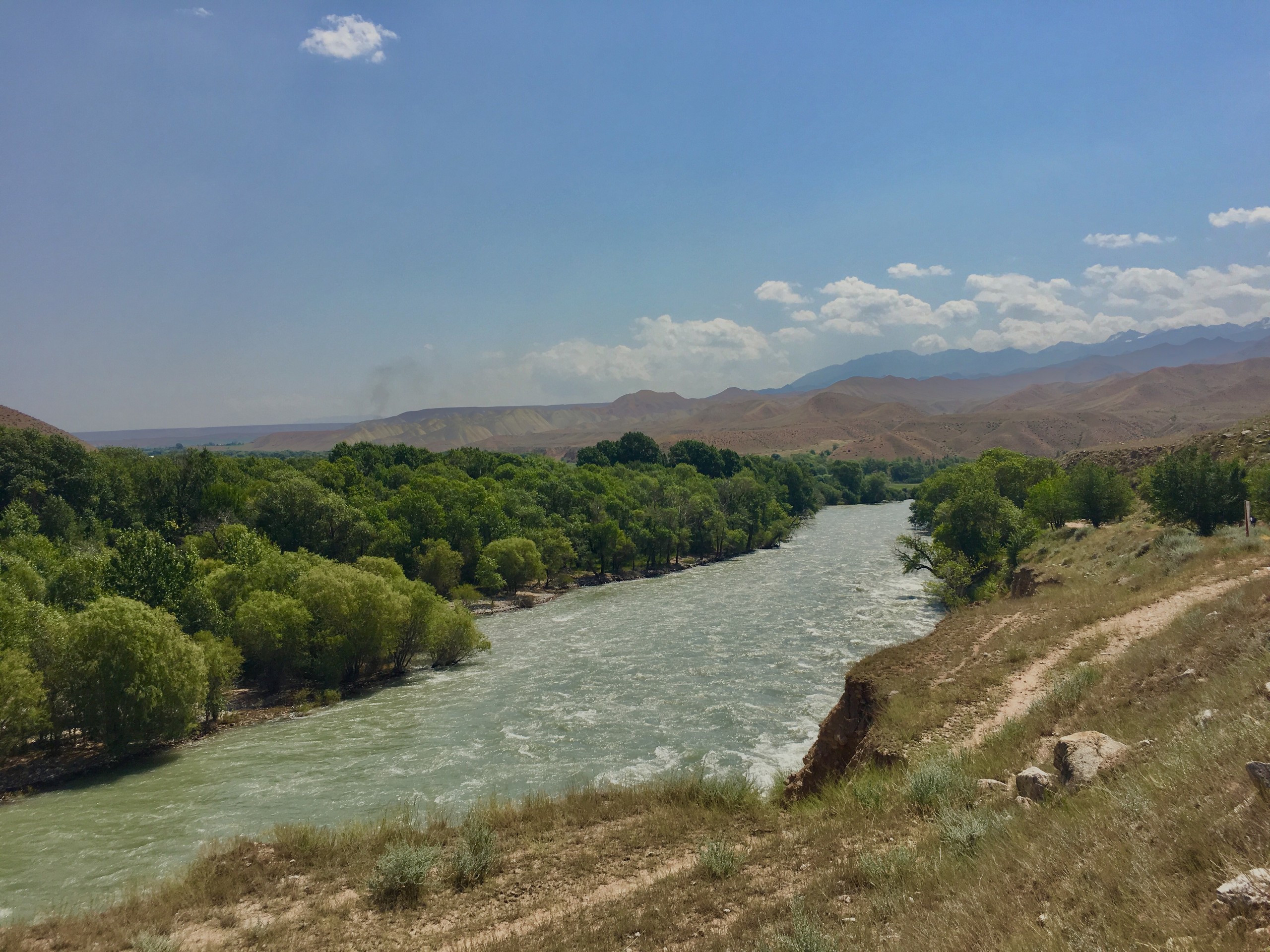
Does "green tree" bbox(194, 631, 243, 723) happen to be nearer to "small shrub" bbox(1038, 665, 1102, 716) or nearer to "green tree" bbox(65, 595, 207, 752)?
"green tree" bbox(65, 595, 207, 752)

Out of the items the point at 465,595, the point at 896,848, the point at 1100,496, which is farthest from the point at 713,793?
the point at 1100,496

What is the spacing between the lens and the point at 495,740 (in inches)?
890

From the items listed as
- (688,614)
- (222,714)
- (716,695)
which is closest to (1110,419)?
(688,614)

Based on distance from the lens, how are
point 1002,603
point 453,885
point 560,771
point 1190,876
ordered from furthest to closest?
point 1002,603 < point 560,771 < point 453,885 < point 1190,876

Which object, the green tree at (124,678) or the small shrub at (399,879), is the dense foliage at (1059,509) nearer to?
the small shrub at (399,879)

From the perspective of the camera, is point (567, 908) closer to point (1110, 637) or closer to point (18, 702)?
point (1110, 637)

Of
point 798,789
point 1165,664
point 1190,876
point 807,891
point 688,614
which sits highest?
point 1190,876

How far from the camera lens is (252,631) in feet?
96.0

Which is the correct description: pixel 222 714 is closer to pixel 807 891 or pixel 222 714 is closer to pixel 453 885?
pixel 453 885

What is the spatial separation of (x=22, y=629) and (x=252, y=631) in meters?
7.56

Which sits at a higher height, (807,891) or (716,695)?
(807,891)

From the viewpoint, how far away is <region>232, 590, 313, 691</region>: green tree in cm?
2930

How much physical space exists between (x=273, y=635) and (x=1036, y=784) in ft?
96.8

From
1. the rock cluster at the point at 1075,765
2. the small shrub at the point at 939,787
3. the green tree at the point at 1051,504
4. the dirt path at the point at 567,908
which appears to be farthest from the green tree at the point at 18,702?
the green tree at the point at 1051,504
